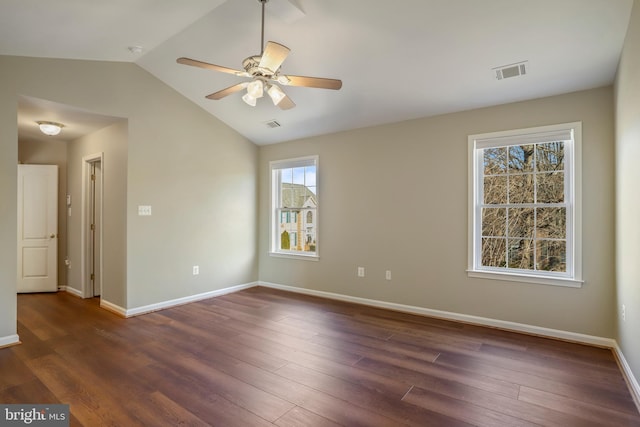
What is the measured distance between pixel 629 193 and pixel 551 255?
1160 mm

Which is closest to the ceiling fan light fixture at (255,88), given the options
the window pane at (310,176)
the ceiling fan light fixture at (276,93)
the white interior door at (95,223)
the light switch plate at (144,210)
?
the ceiling fan light fixture at (276,93)

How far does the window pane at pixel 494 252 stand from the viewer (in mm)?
3770

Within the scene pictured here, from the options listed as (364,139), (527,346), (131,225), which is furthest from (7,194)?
(527,346)

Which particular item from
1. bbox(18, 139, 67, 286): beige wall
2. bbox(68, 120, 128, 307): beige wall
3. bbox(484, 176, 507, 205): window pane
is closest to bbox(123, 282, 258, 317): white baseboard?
bbox(68, 120, 128, 307): beige wall

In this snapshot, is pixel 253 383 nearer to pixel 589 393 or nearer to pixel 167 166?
pixel 589 393

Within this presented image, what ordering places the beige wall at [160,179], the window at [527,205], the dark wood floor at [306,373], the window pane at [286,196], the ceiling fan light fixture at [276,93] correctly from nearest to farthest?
1. the dark wood floor at [306,373]
2. the ceiling fan light fixture at [276,93]
3. the beige wall at [160,179]
4. the window at [527,205]
5. the window pane at [286,196]

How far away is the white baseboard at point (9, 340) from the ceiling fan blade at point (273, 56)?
356 cm

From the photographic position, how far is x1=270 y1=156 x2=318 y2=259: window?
5301mm

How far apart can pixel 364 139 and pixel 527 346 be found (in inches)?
123

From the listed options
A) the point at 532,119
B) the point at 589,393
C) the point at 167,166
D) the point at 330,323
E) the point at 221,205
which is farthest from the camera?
the point at 221,205

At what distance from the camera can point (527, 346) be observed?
3170 millimetres

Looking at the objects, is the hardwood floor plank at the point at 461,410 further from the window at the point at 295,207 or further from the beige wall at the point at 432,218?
the window at the point at 295,207

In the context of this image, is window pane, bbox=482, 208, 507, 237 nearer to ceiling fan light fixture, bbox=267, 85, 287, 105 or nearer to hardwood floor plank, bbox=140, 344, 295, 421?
ceiling fan light fixture, bbox=267, 85, 287, 105

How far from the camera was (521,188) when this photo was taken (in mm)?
3666
